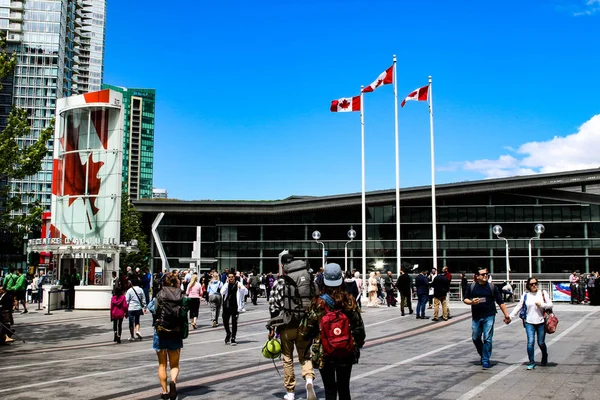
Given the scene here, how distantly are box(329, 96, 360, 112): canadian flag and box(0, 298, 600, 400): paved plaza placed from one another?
17.1m

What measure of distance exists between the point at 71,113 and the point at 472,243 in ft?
133

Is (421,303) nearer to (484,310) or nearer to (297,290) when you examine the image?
(484,310)

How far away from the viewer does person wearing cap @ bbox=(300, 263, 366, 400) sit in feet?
21.0

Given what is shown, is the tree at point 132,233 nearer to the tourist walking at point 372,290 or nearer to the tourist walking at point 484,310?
the tourist walking at point 372,290

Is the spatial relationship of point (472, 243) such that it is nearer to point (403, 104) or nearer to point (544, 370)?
point (403, 104)

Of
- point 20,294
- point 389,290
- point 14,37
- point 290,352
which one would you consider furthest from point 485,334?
point 14,37

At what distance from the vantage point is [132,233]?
75.6 m

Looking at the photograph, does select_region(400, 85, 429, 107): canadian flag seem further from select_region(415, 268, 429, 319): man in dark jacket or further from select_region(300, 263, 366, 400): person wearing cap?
select_region(300, 263, 366, 400): person wearing cap

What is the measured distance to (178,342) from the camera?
28.8 ft

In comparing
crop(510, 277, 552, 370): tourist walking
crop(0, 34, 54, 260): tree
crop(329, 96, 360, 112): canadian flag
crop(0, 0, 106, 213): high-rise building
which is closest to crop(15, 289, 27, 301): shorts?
crop(0, 34, 54, 260): tree

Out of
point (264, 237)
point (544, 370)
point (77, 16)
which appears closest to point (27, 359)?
point (544, 370)

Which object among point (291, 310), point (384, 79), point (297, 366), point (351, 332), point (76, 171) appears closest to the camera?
point (351, 332)

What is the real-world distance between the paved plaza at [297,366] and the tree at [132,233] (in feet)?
185

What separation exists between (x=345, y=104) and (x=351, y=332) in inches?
1137
